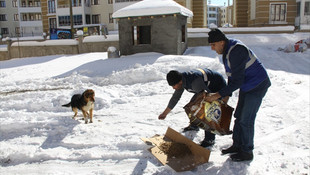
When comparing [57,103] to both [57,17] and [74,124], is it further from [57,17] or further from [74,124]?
[57,17]

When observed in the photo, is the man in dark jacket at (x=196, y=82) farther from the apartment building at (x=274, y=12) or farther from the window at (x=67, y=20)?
the window at (x=67, y=20)

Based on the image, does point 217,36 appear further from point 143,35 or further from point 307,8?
point 307,8

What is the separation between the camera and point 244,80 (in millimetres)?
3203

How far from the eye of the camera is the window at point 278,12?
92.7 feet

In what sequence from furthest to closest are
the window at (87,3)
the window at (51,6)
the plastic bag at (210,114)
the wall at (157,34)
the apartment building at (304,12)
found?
the window at (51,6)
the window at (87,3)
the apartment building at (304,12)
the wall at (157,34)
the plastic bag at (210,114)

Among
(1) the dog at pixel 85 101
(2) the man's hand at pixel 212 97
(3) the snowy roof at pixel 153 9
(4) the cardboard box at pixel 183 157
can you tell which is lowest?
(4) the cardboard box at pixel 183 157

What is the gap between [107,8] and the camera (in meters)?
39.2

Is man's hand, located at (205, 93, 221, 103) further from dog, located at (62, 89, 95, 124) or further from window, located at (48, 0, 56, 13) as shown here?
window, located at (48, 0, 56, 13)

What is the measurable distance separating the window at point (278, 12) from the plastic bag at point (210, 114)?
2890 cm

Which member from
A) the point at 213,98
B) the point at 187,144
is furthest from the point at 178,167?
the point at 213,98

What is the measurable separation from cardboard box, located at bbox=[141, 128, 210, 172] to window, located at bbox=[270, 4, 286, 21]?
28839 mm

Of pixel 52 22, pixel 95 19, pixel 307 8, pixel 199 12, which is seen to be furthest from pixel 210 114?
pixel 52 22

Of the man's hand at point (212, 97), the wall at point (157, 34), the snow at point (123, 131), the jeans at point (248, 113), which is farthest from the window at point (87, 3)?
the jeans at point (248, 113)

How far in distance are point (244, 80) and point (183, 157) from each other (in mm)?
1310
